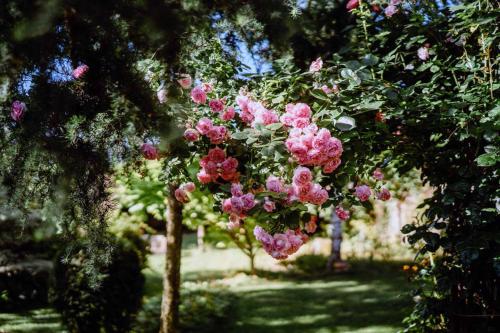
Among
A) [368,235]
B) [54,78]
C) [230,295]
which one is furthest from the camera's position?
[368,235]

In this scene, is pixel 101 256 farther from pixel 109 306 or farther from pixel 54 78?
pixel 109 306

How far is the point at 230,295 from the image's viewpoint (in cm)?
721

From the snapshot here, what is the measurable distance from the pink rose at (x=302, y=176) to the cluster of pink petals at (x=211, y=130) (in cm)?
54

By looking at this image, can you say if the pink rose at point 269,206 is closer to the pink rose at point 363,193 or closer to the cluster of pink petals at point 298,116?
the cluster of pink petals at point 298,116

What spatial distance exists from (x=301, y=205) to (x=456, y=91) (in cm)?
148

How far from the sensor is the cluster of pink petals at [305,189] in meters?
2.13

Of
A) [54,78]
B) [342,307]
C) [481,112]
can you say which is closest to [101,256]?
[54,78]

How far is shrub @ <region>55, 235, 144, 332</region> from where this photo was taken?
4531 mm

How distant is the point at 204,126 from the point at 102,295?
2.79 m

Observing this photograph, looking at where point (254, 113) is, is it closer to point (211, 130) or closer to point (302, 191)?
point (211, 130)

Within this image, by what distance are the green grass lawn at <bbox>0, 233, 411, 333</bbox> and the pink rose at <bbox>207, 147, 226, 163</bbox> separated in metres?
2.03

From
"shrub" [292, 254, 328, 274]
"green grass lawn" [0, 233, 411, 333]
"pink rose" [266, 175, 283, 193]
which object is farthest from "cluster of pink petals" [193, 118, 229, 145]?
"shrub" [292, 254, 328, 274]

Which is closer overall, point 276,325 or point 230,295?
point 276,325

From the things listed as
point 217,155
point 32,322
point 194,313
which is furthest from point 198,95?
point 32,322
